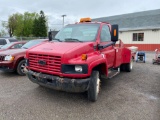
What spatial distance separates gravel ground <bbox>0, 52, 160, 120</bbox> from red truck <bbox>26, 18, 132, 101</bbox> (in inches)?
19.7

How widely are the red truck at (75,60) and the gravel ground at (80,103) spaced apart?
19.7 inches

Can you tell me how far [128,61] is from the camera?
7555 millimetres

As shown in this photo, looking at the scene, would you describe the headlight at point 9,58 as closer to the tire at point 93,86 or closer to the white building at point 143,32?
the tire at point 93,86

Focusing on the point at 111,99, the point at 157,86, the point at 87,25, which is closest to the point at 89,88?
the point at 111,99

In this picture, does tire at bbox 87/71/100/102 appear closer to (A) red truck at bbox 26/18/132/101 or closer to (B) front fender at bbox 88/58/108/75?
(A) red truck at bbox 26/18/132/101

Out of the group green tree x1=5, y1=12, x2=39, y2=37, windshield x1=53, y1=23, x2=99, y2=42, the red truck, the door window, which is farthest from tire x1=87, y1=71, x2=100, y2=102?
green tree x1=5, y1=12, x2=39, y2=37

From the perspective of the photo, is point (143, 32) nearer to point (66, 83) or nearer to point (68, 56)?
point (68, 56)

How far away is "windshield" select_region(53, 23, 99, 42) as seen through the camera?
4.80 meters

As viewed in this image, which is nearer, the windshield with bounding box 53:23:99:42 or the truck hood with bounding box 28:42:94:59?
the truck hood with bounding box 28:42:94:59

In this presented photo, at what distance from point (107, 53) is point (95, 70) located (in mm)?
922

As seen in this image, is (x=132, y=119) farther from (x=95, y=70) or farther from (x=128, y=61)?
(x=128, y=61)

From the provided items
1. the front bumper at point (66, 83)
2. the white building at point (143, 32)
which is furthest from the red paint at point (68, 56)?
the white building at point (143, 32)

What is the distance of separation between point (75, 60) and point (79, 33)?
1.46m

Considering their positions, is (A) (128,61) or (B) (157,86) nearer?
(B) (157,86)
